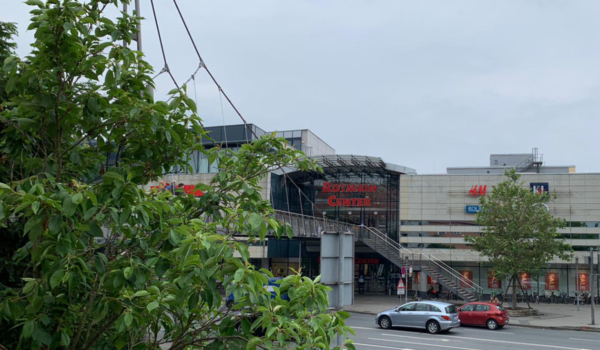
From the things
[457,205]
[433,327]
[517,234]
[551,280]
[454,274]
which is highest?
[457,205]

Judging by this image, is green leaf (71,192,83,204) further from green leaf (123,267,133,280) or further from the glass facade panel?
the glass facade panel

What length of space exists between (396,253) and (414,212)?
4251 mm

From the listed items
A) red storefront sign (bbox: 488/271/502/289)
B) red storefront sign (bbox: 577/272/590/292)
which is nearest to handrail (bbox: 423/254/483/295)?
red storefront sign (bbox: 488/271/502/289)

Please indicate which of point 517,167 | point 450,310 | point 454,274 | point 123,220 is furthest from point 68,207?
point 517,167

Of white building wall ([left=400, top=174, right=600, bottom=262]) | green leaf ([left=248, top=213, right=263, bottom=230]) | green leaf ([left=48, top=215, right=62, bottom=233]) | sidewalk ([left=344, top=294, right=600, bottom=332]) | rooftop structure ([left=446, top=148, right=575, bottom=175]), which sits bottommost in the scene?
sidewalk ([left=344, top=294, right=600, bottom=332])

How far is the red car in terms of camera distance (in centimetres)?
2884

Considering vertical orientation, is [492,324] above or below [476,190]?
below

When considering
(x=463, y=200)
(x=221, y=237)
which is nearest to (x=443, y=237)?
(x=463, y=200)

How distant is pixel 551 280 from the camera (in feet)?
149

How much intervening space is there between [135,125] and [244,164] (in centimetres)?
121

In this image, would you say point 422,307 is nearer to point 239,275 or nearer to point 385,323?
point 385,323

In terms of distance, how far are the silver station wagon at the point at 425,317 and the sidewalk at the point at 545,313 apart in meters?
6.18

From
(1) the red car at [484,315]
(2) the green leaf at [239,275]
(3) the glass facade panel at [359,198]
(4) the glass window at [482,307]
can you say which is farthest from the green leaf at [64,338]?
(3) the glass facade panel at [359,198]

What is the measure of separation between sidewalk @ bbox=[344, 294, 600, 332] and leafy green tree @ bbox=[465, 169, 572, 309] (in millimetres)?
2955
